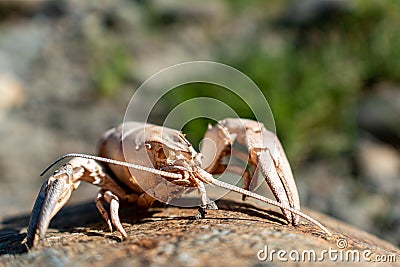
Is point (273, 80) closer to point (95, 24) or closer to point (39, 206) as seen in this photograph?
point (95, 24)

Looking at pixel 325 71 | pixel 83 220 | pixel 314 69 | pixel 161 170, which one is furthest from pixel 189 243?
pixel 325 71

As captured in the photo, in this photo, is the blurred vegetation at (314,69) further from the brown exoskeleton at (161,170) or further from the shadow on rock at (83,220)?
the brown exoskeleton at (161,170)

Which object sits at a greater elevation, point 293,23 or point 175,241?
point 293,23

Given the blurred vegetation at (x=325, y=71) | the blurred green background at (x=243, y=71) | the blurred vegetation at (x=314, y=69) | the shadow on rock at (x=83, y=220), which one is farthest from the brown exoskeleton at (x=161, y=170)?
the blurred vegetation at (x=325, y=71)

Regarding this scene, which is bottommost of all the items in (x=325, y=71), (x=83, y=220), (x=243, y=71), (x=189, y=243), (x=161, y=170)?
(x=189, y=243)

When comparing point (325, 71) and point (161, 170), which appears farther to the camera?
point (325, 71)

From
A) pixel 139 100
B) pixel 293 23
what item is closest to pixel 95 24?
pixel 139 100

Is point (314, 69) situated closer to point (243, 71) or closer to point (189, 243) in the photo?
point (243, 71)
